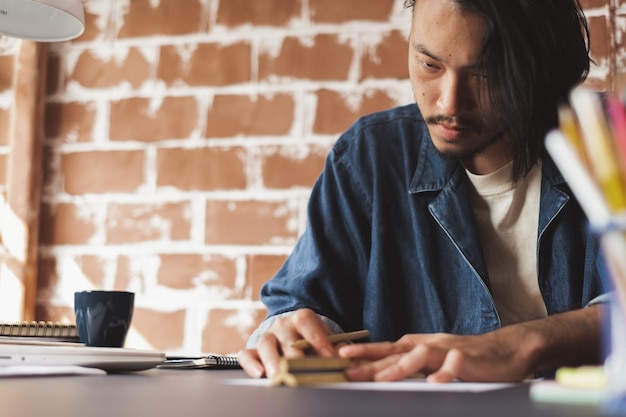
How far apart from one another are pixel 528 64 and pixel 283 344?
0.73 m

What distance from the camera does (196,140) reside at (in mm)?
1959

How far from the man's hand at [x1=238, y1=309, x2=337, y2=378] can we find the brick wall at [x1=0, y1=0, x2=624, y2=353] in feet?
2.99

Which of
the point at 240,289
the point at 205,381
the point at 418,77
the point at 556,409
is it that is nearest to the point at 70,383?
the point at 205,381

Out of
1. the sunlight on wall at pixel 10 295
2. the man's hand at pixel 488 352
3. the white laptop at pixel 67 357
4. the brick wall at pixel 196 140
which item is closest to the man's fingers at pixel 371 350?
the man's hand at pixel 488 352

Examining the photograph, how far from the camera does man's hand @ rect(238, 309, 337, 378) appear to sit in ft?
2.83

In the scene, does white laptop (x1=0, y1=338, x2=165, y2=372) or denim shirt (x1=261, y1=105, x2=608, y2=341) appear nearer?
white laptop (x1=0, y1=338, x2=165, y2=372)

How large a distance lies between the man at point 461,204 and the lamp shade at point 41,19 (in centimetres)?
53

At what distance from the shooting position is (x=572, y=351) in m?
0.97

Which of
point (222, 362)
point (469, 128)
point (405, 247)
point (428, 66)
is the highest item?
point (428, 66)

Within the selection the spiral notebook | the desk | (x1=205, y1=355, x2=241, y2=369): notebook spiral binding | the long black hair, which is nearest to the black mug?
the spiral notebook

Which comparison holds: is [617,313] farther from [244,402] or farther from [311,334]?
[311,334]

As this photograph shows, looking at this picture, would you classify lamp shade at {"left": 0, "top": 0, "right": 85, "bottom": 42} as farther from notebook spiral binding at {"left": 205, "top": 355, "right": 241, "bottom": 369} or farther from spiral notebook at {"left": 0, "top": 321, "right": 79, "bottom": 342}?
notebook spiral binding at {"left": 205, "top": 355, "right": 241, "bottom": 369}

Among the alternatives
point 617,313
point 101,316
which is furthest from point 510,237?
point 617,313

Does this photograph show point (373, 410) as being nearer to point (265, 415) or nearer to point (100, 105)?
point (265, 415)
